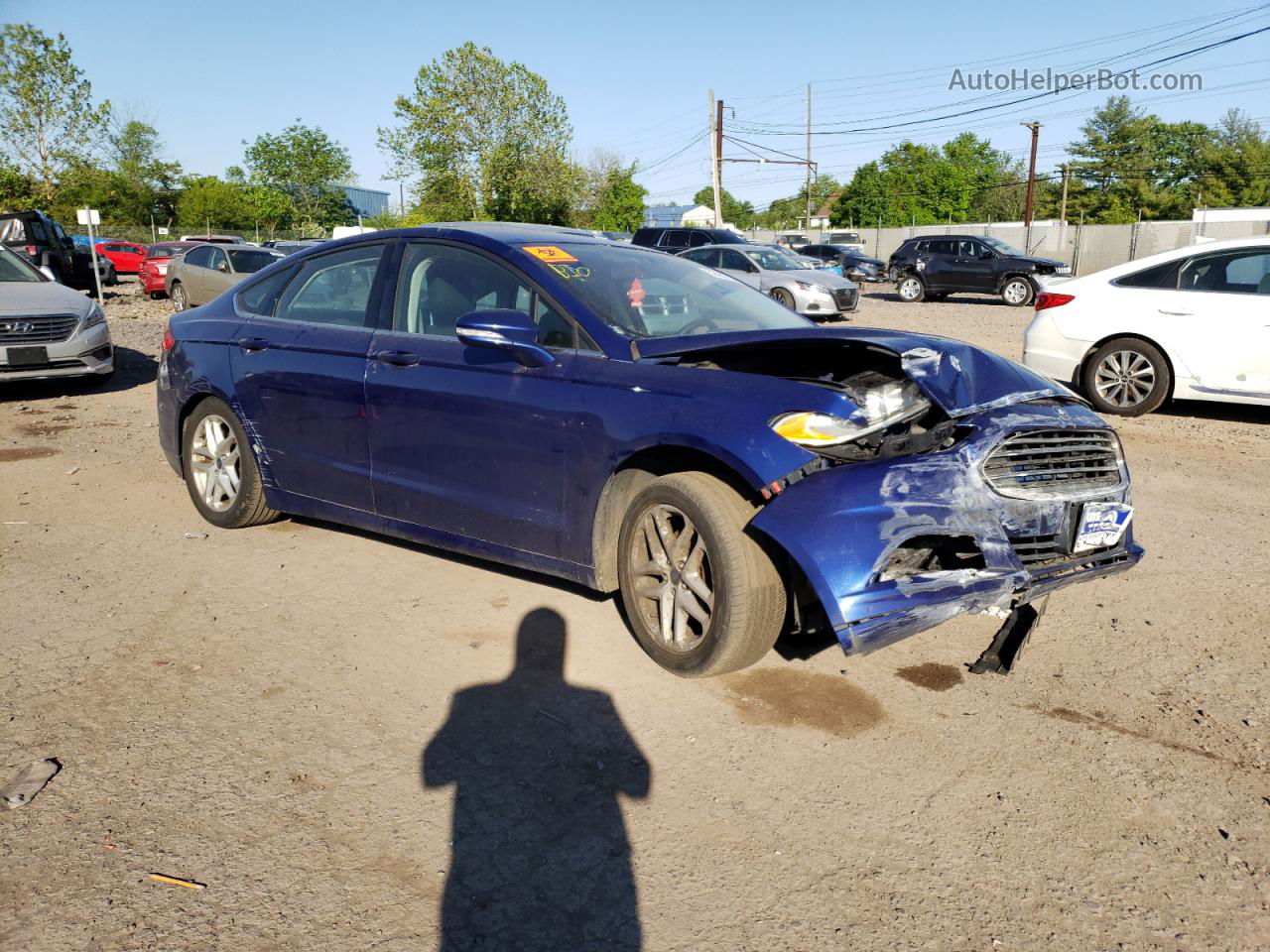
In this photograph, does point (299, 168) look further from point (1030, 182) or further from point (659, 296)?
point (659, 296)

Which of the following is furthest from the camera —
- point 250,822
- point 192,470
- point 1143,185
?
point 1143,185

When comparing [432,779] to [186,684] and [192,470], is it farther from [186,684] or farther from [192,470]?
[192,470]

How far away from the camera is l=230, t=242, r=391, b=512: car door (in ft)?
15.4

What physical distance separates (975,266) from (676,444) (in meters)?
24.6

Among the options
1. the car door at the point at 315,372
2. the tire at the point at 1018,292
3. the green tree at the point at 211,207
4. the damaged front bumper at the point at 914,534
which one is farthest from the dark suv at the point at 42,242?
the green tree at the point at 211,207

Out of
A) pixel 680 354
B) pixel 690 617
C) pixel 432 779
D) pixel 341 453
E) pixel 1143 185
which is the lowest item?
pixel 432 779

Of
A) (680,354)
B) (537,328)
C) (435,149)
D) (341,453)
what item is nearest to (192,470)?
(341,453)

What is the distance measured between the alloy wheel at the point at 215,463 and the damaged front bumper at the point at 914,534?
133 inches

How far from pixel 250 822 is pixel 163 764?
50 centimetres

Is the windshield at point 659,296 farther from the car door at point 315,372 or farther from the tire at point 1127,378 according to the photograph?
the tire at point 1127,378

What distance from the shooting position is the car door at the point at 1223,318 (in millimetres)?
8070

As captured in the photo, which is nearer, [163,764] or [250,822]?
[250,822]

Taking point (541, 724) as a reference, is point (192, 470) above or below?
above

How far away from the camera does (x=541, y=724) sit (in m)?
3.37
